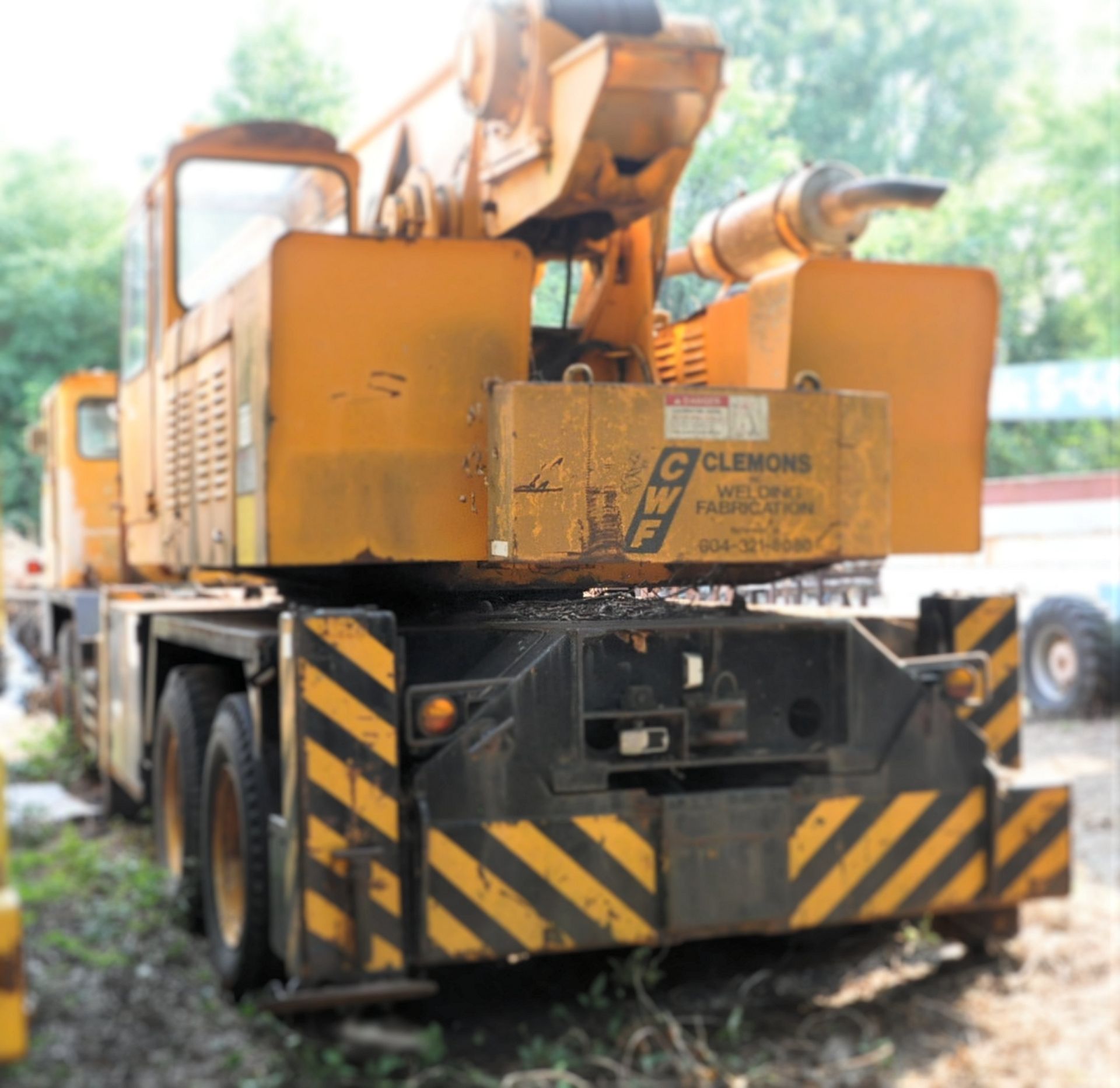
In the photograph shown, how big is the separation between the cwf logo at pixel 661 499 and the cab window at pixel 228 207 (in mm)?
3345

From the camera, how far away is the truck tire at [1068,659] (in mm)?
10648

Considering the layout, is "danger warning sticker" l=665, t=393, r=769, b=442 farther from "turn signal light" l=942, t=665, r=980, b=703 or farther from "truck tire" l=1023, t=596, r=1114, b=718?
"truck tire" l=1023, t=596, r=1114, b=718

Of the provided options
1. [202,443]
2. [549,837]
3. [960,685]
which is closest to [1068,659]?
[960,685]

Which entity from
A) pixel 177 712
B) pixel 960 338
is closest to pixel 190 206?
pixel 177 712

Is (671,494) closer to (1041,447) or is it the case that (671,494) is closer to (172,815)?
(172,815)

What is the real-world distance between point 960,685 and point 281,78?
58.8ft

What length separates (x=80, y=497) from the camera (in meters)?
9.84

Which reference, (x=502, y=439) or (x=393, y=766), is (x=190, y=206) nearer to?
(x=393, y=766)

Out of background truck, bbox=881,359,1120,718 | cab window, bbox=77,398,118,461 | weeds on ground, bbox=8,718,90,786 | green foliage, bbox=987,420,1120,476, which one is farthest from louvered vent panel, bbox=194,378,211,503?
cab window, bbox=77,398,118,461

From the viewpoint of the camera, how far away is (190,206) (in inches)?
179

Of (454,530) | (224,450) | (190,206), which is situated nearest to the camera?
(454,530)

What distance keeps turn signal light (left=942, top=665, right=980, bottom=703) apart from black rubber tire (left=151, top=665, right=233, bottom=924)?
99.6 inches

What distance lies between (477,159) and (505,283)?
927 mm

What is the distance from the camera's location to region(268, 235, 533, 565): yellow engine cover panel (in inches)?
54.1
